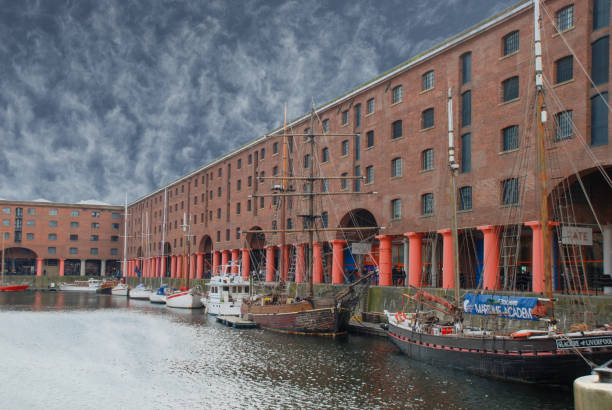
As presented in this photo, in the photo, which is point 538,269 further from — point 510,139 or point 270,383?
point 270,383

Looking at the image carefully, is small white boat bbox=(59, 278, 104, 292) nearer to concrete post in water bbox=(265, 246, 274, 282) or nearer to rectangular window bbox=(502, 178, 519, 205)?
concrete post in water bbox=(265, 246, 274, 282)

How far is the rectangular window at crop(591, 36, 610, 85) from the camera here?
2884 centimetres

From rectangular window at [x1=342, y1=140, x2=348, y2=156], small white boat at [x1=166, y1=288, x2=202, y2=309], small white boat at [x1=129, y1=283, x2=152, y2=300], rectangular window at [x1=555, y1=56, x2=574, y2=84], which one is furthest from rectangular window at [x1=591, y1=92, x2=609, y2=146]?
small white boat at [x1=129, y1=283, x2=152, y2=300]

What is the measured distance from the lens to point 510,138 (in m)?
34.0

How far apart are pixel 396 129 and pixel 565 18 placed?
609 inches

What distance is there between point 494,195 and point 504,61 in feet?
28.1

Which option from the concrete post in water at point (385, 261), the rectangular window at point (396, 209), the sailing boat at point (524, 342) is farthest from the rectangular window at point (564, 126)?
the concrete post in water at point (385, 261)

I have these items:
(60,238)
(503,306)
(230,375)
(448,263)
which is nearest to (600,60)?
(448,263)

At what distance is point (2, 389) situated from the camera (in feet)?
68.2

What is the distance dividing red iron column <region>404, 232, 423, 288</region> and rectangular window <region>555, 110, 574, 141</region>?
526 inches

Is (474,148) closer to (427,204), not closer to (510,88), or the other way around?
(510,88)

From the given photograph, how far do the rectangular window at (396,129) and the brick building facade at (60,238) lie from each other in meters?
92.8

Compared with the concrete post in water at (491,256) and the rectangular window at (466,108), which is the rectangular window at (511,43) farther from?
the concrete post in water at (491,256)

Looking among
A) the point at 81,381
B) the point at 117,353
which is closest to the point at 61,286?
the point at 117,353
